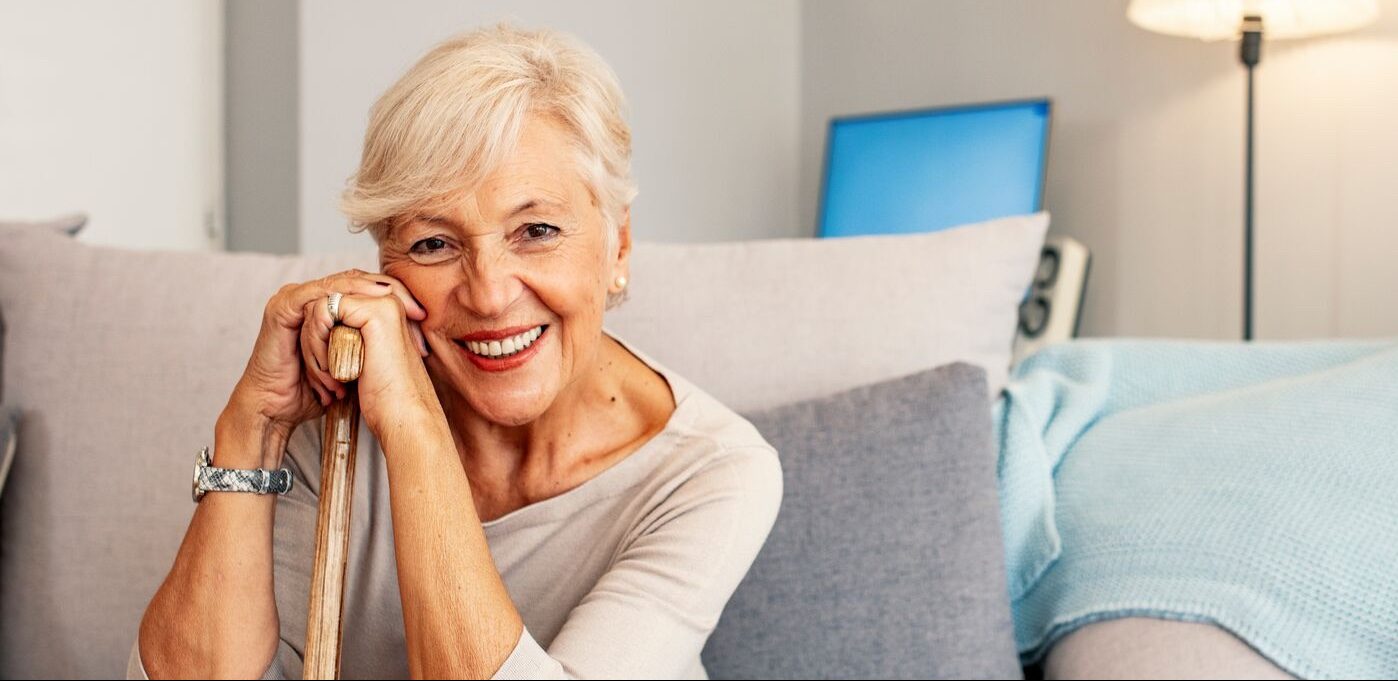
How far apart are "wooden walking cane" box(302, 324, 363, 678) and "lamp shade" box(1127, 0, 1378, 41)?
2143 mm

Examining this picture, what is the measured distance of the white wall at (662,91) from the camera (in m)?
3.01

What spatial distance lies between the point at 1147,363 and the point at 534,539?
88cm

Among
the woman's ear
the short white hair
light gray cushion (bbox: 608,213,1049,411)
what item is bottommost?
light gray cushion (bbox: 608,213,1049,411)

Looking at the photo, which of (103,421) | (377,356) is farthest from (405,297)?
(103,421)

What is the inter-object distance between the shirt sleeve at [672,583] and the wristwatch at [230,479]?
0.27m

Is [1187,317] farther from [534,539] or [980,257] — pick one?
[534,539]

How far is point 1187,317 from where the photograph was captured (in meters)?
3.06

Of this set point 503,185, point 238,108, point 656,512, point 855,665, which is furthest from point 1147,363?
point 238,108

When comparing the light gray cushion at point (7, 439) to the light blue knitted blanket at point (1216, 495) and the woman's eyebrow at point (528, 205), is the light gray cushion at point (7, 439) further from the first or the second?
the light blue knitted blanket at point (1216, 495)

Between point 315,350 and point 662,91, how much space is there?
284 cm

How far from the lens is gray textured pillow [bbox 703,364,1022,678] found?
1.45m

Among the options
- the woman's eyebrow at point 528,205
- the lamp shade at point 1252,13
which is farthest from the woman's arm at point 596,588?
the lamp shade at point 1252,13

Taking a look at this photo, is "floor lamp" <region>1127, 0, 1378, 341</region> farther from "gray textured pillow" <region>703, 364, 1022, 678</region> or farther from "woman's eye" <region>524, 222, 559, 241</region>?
"woman's eye" <region>524, 222, 559, 241</region>

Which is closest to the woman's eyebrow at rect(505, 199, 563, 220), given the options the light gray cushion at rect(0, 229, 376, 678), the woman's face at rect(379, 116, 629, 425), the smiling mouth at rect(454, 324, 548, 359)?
the woman's face at rect(379, 116, 629, 425)
